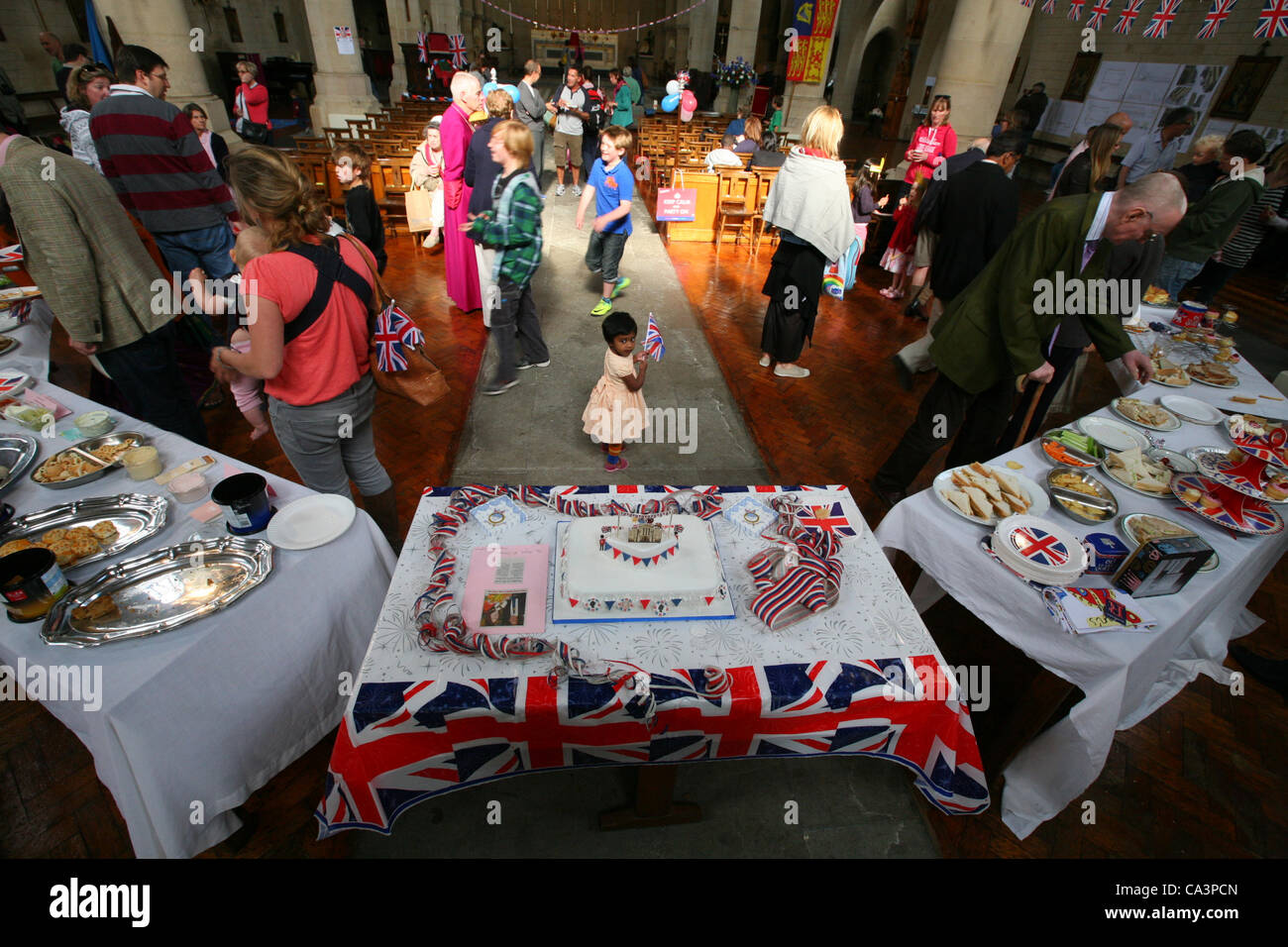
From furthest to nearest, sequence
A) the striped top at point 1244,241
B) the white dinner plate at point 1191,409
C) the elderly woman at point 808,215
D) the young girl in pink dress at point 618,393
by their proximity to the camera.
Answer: the striped top at point 1244,241
the elderly woman at point 808,215
the young girl in pink dress at point 618,393
the white dinner plate at point 1191,409

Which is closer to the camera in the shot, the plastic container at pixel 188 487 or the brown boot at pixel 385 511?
the plastic container at pixel 188 487

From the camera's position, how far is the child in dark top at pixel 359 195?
167 inches

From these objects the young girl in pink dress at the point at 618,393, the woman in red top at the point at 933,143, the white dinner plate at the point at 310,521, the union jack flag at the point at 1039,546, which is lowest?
the young girl in pink dress at the point at 618,393

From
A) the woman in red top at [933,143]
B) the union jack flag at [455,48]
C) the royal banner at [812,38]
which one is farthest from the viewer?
the union jack flag at [455,48]

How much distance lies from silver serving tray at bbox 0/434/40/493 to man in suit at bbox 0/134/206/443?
1.87ft

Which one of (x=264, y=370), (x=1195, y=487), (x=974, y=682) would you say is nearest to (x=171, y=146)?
(x=264, y=370)

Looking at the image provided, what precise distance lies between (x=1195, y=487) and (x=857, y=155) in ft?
46.8

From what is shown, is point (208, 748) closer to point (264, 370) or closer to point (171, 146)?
point (264, 370)

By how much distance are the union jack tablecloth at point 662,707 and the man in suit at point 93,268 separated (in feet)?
6.93

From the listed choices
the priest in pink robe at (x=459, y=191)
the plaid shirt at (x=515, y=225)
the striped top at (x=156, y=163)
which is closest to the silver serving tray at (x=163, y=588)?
the plaid shirt at (x=515, y=225)

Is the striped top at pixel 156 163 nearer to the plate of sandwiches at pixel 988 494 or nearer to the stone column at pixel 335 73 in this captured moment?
the plate of sandwiches at pixel 988 494

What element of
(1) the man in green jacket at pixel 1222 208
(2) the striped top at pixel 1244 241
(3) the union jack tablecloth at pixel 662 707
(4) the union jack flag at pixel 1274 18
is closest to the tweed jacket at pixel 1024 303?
(3) the union jack tablecloth at pixel 662 707

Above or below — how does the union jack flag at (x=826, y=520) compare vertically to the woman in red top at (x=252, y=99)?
below

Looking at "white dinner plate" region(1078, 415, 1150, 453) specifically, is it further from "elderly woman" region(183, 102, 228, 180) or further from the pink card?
"elderly woman" region(183, 102, 228, 180)
